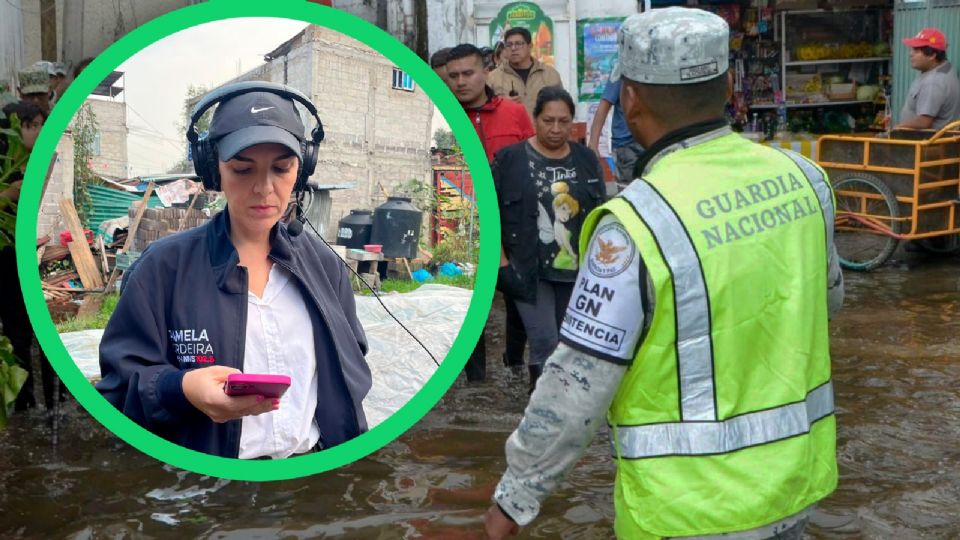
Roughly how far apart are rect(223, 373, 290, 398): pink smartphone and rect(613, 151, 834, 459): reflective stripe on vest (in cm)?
91

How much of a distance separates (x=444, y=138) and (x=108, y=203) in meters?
0.90

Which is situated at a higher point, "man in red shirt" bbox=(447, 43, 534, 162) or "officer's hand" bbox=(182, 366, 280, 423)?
"man in red shirt" bbox=(447, 43, 534, 162)

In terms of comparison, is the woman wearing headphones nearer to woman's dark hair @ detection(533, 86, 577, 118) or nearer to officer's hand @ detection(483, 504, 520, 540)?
officer's hand @ detection(483, 504, 520, 540)

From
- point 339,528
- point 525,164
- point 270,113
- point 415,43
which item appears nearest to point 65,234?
point 270,113

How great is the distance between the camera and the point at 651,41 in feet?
7.49

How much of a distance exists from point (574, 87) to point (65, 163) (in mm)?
8183

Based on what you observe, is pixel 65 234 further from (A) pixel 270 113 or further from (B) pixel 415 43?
(B) pixel 415 43

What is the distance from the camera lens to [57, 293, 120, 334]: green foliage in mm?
2939

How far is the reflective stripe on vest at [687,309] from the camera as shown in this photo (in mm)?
2145

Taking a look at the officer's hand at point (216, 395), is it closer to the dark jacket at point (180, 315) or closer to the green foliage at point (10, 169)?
the dark jacket at point (180, 315)

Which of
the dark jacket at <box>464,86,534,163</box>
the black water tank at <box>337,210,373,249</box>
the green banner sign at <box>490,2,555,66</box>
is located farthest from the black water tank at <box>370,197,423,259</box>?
the green banner sign at <box>490,2,555,66</box>

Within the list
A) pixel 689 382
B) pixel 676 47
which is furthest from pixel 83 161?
pixel 689 382

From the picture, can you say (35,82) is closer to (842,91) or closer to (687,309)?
(687,309)

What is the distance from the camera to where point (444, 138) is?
125 inches
